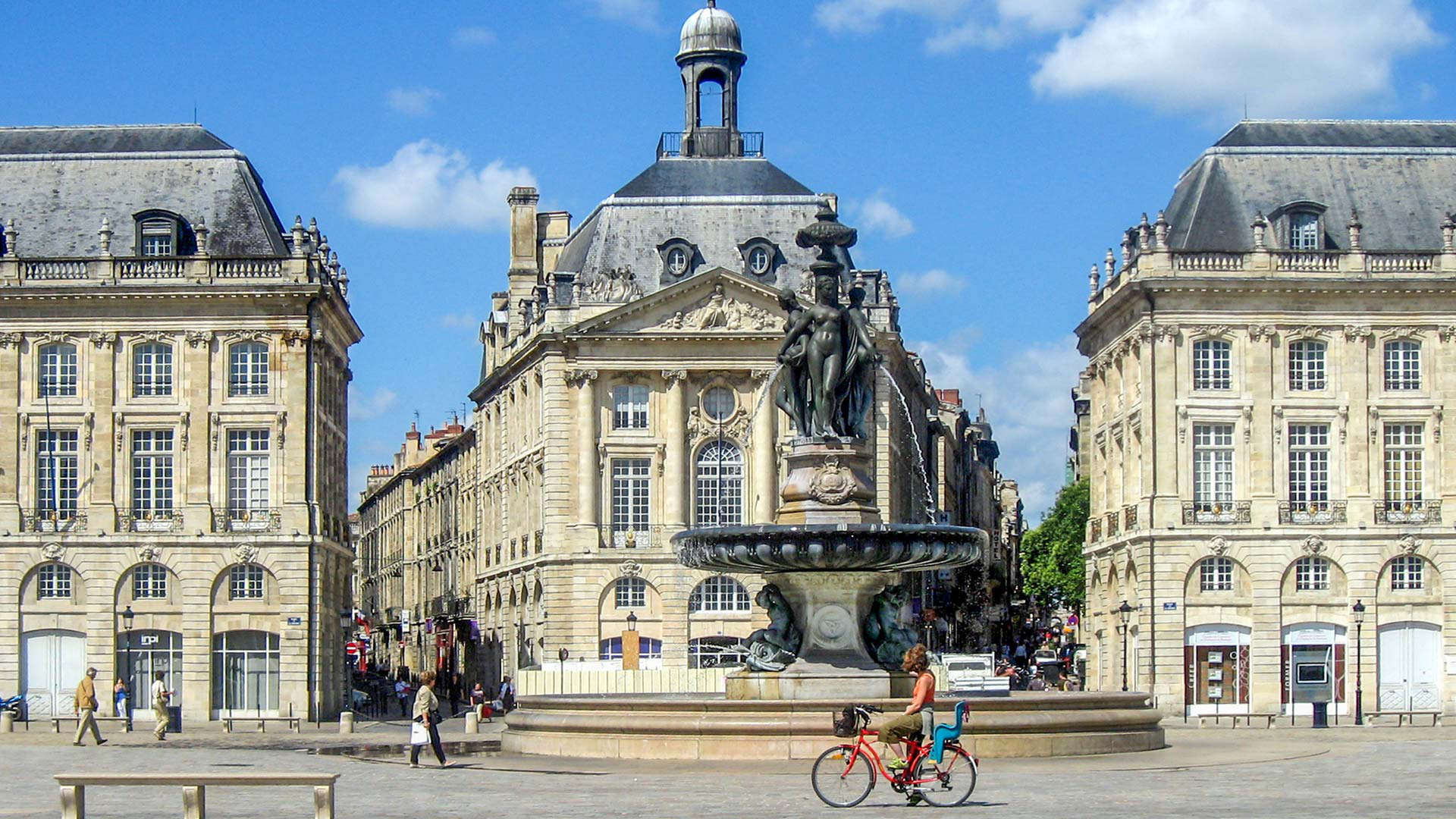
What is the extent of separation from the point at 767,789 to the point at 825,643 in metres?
6.07

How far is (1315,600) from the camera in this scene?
223ft

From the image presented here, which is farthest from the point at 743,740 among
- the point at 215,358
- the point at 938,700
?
the point at 215,358

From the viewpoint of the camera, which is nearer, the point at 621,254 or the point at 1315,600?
the point at 1315,600

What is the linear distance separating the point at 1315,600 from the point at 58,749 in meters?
37.1

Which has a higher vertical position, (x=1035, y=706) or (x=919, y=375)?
(x=919, y=375)

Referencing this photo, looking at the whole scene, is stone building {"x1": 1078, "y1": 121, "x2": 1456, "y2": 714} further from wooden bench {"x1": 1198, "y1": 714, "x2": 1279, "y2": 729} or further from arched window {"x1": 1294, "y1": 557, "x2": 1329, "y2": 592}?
wooden bench {"x1": 1198, "y1": 714, "x2": 1279, "y2": 729}

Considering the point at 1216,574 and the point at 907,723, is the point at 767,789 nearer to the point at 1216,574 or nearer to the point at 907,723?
the point at 907,723

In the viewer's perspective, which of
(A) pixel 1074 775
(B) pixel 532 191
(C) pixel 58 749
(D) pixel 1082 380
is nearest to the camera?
(A) pixel 1074 775

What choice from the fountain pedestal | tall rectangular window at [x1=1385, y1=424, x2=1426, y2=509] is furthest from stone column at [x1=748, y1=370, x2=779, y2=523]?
the fountain pedestal

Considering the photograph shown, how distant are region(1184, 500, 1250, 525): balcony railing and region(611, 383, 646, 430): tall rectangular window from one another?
16787 millimetres

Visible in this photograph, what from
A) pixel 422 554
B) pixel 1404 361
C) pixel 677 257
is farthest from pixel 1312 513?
pixel 422 554

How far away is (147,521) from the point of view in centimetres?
6562

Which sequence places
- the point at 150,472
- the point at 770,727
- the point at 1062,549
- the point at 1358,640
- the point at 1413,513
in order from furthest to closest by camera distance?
the point at 1062,549 → the point at 1413,513 → the point at 150,472 → the point at 1358,640 → the point at 770,727

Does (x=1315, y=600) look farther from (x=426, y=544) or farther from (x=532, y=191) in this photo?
(x=426, y=544)
